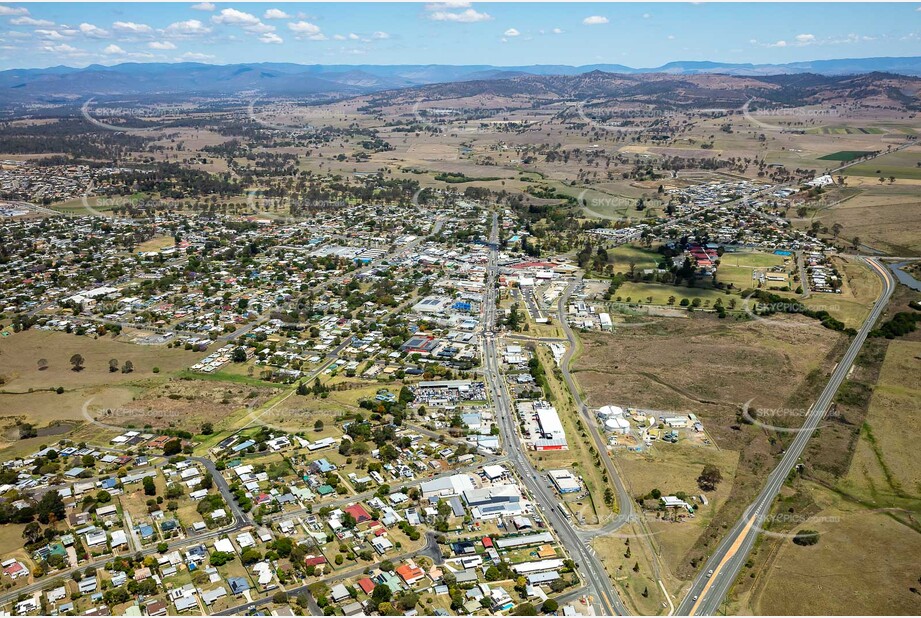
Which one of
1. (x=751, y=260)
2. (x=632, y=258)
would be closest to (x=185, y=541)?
(x=632, y=258)

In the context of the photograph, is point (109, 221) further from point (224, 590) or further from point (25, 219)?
point (224, 590)

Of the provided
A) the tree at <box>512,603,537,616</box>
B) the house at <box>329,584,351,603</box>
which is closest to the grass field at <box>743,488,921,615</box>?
the tree at <box>512,603,537,616</box>

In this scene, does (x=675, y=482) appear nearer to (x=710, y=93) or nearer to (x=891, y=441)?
(x=891, y=441)

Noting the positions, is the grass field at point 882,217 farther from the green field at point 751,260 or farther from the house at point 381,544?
the house at point 381,544

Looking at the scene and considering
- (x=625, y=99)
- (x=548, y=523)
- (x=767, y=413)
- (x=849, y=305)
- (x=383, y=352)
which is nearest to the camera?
(x=548, y=523)

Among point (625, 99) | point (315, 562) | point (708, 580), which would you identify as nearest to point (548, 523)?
point (708, 580)

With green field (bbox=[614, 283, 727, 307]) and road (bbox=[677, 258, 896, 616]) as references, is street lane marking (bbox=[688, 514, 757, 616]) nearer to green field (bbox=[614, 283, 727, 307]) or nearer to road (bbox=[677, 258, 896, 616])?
road (bbox=[677, 258, 896, 616])
